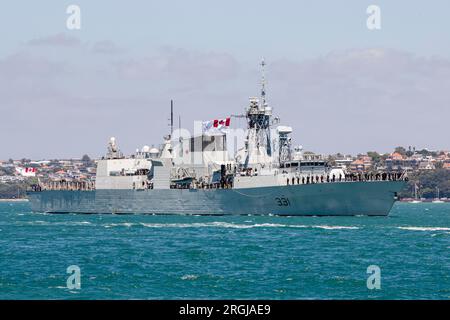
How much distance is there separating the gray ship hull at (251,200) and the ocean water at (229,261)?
31.0 ft

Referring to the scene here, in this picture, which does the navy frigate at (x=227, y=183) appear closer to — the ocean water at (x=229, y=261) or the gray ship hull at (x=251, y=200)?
the gray ship hull at (x=251, y=200)

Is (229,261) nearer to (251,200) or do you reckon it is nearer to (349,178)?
(349,178)

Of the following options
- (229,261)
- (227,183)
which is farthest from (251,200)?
(229,261)

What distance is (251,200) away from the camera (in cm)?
9200

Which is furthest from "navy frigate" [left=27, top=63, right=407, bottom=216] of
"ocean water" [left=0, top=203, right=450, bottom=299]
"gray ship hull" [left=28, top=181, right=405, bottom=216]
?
"ocean water" [left=0, top=203, right=450, bottom=299]

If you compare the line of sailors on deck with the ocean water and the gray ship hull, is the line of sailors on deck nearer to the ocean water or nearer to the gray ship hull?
the gray ship hull

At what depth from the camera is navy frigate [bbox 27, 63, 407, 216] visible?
85.9 meters

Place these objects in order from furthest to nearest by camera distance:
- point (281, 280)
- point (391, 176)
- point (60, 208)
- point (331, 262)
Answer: point (60, 208)
point (391, 176)
point (331, 262)
point (281, 280)

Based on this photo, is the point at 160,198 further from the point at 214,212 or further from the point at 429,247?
the point at 429,247

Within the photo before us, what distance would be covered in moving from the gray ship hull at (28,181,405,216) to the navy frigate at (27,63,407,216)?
9 cm

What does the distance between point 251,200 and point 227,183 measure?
22.8ft
